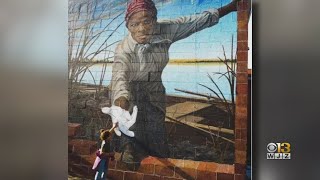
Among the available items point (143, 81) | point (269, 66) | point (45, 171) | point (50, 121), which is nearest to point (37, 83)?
point (50, 121)

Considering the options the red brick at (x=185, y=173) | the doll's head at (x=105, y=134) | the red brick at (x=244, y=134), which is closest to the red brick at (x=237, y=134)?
the red brick at (x=244, y=134)

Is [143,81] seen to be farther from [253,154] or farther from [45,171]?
[45,171]

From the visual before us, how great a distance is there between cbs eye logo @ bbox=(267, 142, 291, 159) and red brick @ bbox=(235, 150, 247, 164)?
94 millimetres

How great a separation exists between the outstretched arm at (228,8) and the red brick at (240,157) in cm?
56

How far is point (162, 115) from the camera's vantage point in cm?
138

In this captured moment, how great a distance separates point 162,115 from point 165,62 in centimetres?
23

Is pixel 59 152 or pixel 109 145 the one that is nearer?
pixel 59 152

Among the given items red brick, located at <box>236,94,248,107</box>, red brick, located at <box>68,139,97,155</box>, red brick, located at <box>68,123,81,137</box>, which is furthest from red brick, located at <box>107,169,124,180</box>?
red brick, located at <box>236,94,248,107</box>

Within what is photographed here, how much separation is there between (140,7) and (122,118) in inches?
19.7

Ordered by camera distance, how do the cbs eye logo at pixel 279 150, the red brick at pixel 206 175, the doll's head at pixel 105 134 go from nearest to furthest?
1. the cbs eye logo at pixel 279 150
2. the red brick at pixel 206 175
3. the doll's head at pixel 105 134

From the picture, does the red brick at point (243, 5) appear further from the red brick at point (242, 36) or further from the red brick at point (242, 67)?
the red brick at point (242, 67)

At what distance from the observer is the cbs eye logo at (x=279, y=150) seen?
123cm

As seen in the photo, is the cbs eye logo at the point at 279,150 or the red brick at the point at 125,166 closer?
the cbs eye logo at the point at 279,150

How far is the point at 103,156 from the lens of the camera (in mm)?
1453
